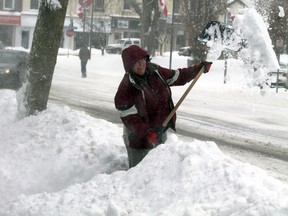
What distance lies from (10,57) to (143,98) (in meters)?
14.4

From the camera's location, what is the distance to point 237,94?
62.5ft

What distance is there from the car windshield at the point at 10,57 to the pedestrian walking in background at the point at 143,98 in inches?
539

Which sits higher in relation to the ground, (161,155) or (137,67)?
(137,67)

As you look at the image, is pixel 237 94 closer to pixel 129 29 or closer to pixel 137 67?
pixel 137 67

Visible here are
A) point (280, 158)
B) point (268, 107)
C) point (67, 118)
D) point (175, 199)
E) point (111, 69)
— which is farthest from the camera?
point (111, 69)

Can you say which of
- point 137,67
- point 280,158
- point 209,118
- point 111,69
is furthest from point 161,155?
point 111,69

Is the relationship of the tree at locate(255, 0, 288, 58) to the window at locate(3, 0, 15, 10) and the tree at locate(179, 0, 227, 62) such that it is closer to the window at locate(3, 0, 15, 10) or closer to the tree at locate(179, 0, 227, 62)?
the tree at locate(179, 0, 227, 62)

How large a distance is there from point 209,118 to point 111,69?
66.2 feet

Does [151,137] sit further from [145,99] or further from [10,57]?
[10,57]

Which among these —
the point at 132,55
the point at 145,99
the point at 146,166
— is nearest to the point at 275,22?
the point at 145,99

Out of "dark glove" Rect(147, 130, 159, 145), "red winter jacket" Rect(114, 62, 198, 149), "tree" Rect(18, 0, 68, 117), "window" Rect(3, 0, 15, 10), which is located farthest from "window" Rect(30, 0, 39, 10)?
"dark glove" Rect(147, 130, 159, 145)

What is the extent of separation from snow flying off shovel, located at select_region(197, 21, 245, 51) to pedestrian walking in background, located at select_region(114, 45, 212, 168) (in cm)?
73

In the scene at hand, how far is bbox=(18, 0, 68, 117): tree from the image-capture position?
8320mm

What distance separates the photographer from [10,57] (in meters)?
18.6
